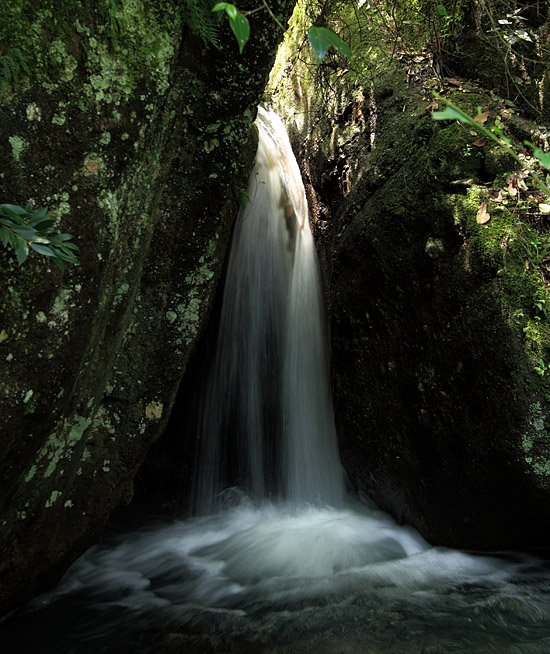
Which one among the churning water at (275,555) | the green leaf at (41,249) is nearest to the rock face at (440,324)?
the churning water at (275,555)

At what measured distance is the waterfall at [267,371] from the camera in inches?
171

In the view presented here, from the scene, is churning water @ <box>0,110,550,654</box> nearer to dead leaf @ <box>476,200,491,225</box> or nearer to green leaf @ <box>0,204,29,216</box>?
dead leaf @ <box>476,200,491,225</box>

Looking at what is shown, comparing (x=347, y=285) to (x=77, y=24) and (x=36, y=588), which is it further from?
(x=36, y=588)

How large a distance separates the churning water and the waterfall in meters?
0.01

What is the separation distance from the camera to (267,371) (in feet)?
14.8

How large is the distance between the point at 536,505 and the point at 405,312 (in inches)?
54.4

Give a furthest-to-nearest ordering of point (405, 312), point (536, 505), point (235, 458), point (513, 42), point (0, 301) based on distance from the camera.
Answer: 1. point (235, 458)
2. point (513, 42)
3. point (405, 312)
4. point (536, 505)
5. point (0, 301)

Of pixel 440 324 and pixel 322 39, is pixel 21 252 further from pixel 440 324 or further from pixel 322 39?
pixel 440 324

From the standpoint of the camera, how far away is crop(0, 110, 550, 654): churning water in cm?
242

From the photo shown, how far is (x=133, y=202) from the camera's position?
2521 mm

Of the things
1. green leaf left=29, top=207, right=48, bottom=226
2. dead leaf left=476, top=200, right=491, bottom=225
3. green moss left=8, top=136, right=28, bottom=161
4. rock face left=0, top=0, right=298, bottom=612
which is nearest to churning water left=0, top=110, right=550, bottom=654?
rock face left=0, top=0, right=298, bottom=612

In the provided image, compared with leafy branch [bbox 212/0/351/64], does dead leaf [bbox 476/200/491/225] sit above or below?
above

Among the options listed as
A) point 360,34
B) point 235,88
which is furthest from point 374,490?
point 360,34

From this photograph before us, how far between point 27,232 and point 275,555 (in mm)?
2663
